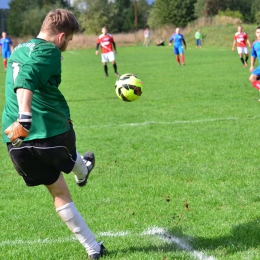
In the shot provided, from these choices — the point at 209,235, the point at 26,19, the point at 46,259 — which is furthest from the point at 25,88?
the point at 26,19

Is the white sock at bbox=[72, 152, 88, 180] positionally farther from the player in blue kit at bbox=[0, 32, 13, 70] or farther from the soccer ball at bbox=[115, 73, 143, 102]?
the player in blue kit at bbox=[0, 32, 13, 70]

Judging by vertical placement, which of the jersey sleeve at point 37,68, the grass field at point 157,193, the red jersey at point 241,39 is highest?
the jersey sleeve at point 37,68

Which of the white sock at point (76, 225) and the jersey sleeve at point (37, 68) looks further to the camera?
the white sock at point (76, 225)

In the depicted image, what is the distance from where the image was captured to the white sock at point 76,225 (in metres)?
3.55

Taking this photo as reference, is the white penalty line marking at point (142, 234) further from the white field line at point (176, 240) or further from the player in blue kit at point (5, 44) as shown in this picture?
the player in blue kit at point (5, 44)

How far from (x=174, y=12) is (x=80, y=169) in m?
73.2

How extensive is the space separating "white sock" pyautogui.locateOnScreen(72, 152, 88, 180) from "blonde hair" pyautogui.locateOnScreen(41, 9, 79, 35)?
101 cm

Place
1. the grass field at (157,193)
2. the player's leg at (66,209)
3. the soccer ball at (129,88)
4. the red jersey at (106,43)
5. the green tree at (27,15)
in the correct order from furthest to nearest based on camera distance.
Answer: the green tree at (27,15) < the red jersey at (106,43) < the soccer ball at (129,88) < the grass field at (157,193) < the player's leg at (66,209)

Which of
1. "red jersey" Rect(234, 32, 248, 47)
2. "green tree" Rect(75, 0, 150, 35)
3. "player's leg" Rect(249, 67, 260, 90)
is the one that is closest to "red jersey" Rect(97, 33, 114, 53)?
"red jersey" Rect(234, 32, 248, 47)

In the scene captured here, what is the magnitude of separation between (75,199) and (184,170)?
1.57 metres

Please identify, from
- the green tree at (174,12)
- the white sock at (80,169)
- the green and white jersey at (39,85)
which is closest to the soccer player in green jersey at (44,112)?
the green and white jersey at (39,85)

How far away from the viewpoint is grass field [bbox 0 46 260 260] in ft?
13.1

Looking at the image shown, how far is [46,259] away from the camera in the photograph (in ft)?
12.5

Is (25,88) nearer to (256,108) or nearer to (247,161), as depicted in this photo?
(247,161)
